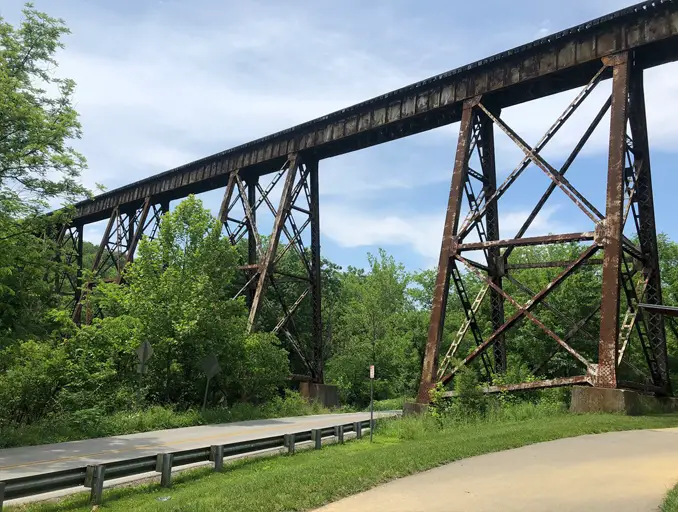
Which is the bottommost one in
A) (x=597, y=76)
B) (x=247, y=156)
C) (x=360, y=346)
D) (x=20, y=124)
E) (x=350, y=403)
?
(x=350, y=403)

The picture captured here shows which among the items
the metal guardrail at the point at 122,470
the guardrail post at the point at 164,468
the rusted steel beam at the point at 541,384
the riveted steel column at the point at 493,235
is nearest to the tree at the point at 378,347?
the riveted steel column at the point at 493,235

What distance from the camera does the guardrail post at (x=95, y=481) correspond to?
7371mm

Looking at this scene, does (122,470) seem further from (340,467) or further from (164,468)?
(340,467)

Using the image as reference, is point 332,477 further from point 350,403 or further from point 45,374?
point 350,403

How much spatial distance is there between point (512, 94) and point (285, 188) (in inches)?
382

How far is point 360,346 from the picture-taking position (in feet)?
126

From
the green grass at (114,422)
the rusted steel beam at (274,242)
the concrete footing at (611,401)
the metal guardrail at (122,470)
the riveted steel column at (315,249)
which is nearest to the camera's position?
the metal guardrail at (122,470)

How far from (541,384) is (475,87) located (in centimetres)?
916

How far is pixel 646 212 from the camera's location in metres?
15.1

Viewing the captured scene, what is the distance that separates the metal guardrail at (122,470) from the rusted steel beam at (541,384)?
5.37 m

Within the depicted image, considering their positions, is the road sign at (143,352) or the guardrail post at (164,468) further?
the road sign at (143,352)

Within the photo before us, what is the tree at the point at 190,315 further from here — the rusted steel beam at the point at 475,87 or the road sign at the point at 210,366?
the rusted steel beam at the point at 475,87

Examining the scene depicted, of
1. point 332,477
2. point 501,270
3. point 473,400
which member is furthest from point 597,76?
point 332,477

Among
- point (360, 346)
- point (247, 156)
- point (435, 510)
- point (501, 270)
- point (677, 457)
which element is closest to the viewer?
point (435, 510)
